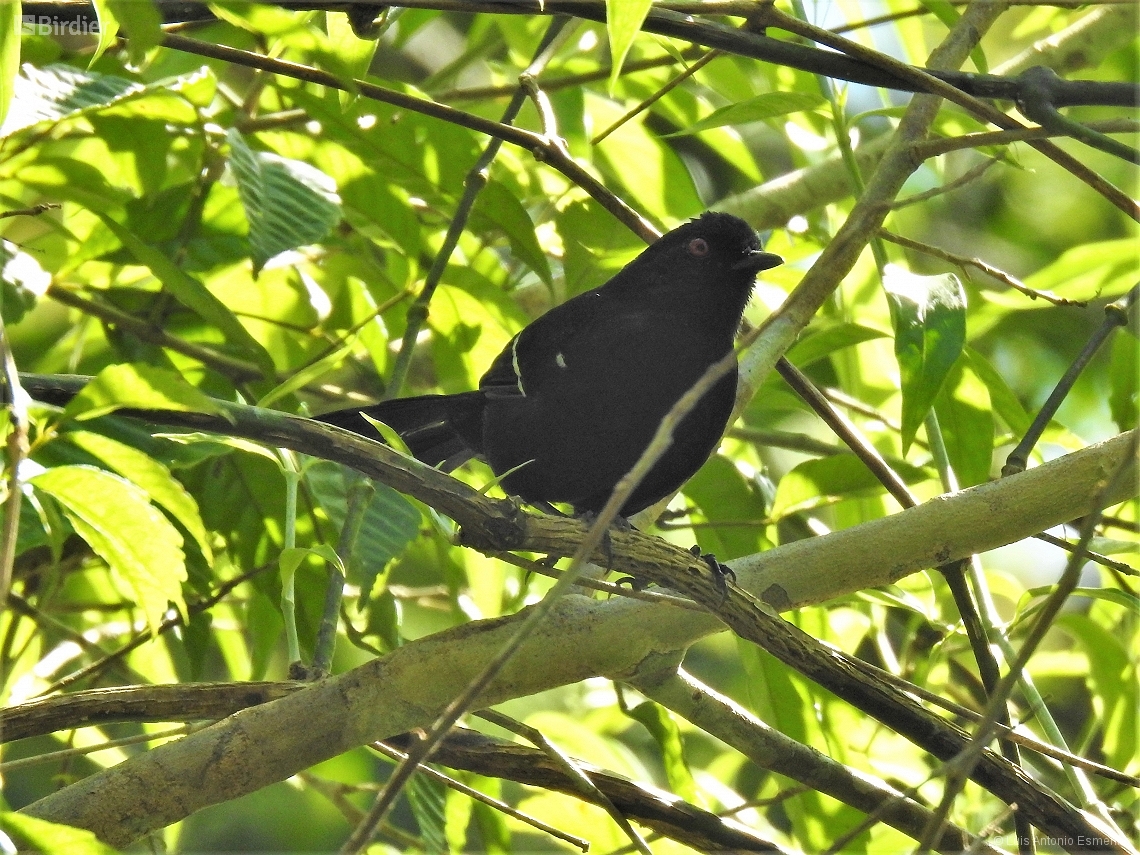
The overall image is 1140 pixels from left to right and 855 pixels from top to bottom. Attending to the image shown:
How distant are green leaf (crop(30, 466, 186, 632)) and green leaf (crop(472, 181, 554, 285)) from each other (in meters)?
1.76

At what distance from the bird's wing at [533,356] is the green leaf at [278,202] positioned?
0.87 m

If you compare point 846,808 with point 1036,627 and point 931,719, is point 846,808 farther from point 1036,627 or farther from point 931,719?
point 1036,627

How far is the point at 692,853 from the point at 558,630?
1.02m

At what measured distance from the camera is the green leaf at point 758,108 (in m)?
2.89

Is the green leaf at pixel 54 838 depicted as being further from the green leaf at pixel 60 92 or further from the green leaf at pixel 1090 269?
the green leaf at pixel 1090 269

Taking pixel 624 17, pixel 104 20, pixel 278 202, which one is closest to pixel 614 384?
pixel 278 202

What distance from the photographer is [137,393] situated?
1777 millimetres

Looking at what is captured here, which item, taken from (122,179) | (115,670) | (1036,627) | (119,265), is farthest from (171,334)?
(1036,627)

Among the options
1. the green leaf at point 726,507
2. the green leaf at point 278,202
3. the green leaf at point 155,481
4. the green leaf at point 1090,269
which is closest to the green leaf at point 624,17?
the green leaf at point 155,481

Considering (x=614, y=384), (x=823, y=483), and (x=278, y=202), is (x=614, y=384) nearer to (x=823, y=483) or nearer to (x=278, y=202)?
(x=823, y=483)

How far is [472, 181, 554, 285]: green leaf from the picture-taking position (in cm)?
349

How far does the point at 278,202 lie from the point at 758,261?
171 centimetres

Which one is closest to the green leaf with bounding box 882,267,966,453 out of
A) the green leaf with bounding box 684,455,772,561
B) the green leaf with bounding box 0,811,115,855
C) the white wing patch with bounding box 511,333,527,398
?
the green leaf with bounding box 684,455,772,561

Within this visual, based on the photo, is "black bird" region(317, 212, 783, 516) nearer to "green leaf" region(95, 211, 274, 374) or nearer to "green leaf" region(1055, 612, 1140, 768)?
"green leaf" region(95, 211, 274, 374)
